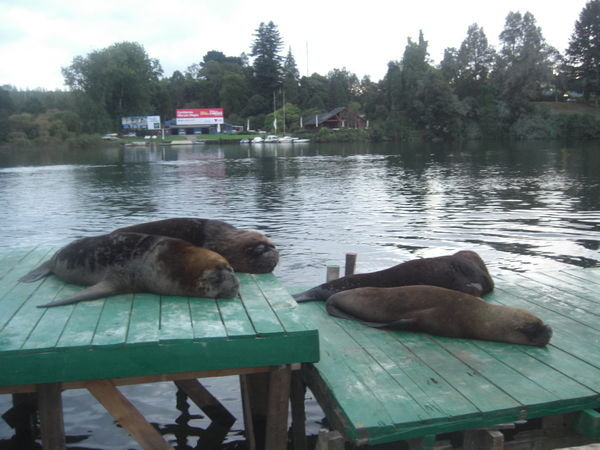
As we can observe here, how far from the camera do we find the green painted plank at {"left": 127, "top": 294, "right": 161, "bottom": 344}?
426 cm

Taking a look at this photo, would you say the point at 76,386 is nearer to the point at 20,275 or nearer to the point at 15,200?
the point at 20,275

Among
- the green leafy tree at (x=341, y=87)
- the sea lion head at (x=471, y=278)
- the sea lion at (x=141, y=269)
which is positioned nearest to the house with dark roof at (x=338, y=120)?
the green leafy tree at (x=341, y=87)

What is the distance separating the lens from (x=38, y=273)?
6098mm

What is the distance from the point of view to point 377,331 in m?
5.58

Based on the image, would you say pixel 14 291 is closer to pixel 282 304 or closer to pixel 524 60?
pixel 282 304

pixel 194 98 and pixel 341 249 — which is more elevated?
pixel 194 98

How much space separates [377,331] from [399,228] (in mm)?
11572

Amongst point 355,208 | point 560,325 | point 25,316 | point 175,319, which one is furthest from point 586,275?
point 355,208

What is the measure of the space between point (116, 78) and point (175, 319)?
112 metres

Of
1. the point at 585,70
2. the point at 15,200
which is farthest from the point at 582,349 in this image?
the point at 585,70

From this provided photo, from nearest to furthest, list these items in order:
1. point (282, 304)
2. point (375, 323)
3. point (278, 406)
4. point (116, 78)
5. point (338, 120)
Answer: point (278, 406) < point (282, 304) < point (375, 323) < point (116, 78) < point (338, 120)

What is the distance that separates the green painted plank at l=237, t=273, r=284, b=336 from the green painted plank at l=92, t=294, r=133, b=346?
3.28 feet

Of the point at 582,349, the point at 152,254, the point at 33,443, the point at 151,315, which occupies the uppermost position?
the point at 152,254

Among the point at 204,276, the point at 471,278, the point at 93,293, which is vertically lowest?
the point at 471,278
